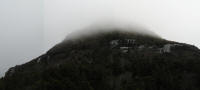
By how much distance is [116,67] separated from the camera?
93625 mm

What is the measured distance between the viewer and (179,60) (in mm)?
91562

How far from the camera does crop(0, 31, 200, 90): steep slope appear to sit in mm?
72250

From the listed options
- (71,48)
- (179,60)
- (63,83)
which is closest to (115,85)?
(63,83)

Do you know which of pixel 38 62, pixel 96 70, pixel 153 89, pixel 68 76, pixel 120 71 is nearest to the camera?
pixel 153 89

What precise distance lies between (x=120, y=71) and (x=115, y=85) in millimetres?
16909

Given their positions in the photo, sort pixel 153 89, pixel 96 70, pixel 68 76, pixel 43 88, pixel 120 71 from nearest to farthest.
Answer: pixel 43 88, pixel 153 89, pixel 68 76, pixel 96 70, pixel 120 71

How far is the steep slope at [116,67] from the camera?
237ft

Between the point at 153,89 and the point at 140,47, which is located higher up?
the point at 140,47

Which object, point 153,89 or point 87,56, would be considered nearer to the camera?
point 153,89

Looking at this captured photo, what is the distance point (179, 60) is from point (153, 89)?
24388 mm

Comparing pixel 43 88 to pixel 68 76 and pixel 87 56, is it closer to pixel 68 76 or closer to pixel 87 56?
A: pixel 68 76

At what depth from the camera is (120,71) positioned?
90500 mm

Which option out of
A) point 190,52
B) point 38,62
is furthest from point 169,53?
point 38,62

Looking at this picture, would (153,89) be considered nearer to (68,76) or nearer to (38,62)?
(68,76)
